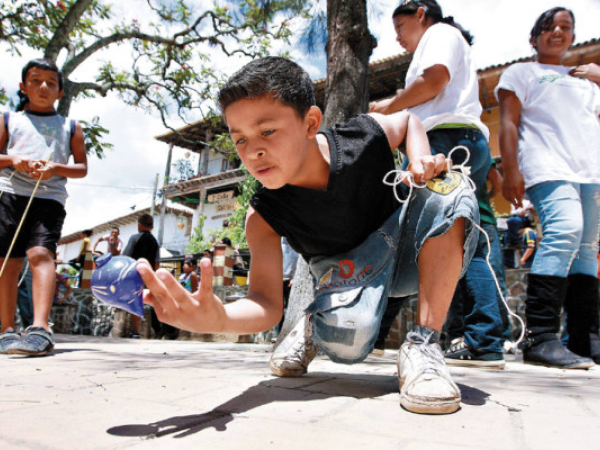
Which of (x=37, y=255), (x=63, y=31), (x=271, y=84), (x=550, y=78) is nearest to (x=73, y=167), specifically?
(x=37, y=255)

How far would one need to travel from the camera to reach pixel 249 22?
354 inches

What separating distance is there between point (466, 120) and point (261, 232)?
1280 mm

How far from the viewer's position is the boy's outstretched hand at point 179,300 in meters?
1.01

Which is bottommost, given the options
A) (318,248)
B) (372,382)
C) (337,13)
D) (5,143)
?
(372,382)

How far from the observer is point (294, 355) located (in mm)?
1710

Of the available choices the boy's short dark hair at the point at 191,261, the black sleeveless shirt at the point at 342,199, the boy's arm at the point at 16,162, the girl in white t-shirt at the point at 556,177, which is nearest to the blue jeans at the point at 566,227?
the girl in white t-shirt at the point at 556,177

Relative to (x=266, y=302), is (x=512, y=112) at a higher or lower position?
higher

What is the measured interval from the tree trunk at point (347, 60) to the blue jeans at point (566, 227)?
1.47 meters

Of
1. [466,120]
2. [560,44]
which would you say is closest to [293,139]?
[466,120]

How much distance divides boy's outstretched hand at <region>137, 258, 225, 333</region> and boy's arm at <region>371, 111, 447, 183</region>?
0.79 metres

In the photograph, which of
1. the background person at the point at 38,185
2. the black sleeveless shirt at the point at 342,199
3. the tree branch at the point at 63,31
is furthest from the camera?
the tree branch at the point at 63,31

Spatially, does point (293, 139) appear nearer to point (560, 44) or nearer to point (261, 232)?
point (261, 232)

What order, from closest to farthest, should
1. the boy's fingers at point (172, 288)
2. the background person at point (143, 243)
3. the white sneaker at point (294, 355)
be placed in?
the boy's fingers at point (172, 288)
the white sneaker at point (294, 355)
the background person at point (143, 243)

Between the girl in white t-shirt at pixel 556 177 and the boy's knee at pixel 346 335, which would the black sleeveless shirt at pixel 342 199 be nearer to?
the boy's knee at pixel 346 335
